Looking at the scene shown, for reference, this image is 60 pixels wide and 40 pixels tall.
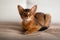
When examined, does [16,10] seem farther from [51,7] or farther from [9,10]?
[51,7]

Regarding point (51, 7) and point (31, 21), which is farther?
point (51, 7)

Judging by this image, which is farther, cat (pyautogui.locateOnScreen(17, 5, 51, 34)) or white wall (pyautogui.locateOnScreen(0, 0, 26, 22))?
white wall (pyautogui.locateOnScreen(0, 0, 26, 22))

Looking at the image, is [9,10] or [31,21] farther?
[9,10]

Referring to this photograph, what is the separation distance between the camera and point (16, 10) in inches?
48.8

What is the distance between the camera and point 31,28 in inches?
33.1

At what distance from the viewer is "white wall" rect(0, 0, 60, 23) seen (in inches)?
48.2

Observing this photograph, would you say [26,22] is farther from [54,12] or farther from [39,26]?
[54,12]

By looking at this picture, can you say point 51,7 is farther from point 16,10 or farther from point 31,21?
point 31,21

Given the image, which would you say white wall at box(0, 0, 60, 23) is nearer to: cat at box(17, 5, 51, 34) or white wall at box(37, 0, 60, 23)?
white wall at box(37, 0, 60, 23)

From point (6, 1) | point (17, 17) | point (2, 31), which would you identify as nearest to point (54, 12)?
point (17, 17)

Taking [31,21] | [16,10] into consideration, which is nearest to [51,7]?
[16,10]

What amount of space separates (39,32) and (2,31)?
0.73ft

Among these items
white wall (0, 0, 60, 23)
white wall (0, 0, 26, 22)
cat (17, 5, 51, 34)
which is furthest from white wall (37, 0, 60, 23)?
cat (17, 5, 51, 34)

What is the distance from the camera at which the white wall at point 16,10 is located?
123cm
